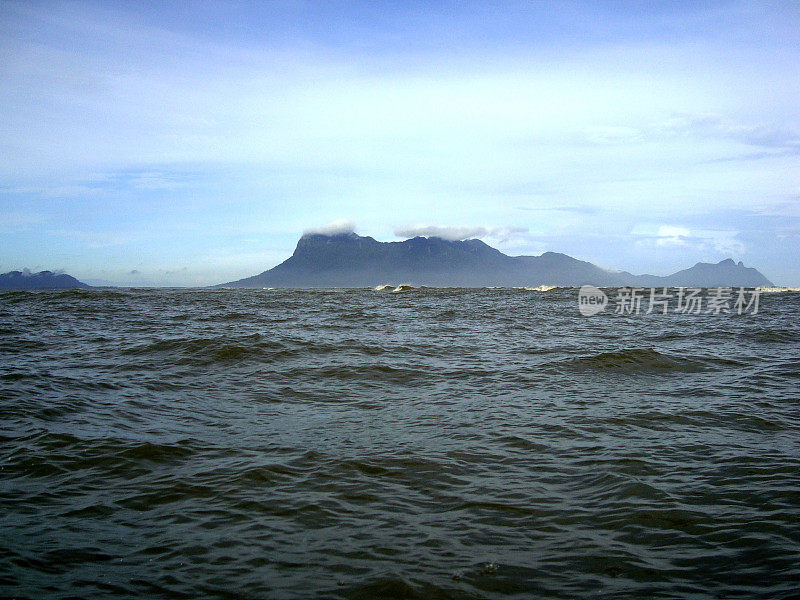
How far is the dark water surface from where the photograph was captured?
12.3ft

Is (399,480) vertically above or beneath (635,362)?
beneath

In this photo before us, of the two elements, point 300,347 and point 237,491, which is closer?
point 237,491

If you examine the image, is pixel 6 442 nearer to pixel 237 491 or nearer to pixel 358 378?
pixel 237 491

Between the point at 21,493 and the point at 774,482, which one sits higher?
the point at 774,482

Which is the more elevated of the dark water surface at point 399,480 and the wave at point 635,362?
the wave at point 635,362

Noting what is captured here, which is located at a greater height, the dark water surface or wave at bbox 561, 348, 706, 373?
wave at bbox 561, 348, 706, 373

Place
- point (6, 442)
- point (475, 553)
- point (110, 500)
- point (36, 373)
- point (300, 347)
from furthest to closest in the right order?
point (300, 347)
point (36, 373)
point (6, 442)
point (110, 500)
point (475, 553)

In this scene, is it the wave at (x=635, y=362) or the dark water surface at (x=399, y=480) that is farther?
the wave at (x=635, y=362)

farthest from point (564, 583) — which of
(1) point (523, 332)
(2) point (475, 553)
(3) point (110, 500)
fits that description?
(1) point (523, 332)

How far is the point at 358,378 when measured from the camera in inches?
427

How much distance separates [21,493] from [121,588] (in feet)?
7.93

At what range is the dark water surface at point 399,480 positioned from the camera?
374 cm

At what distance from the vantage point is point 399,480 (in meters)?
5.46

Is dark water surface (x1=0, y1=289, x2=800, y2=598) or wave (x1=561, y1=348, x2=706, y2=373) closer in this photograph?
dark water surface (x1=0, y1=289, x2=800, y2=598)
